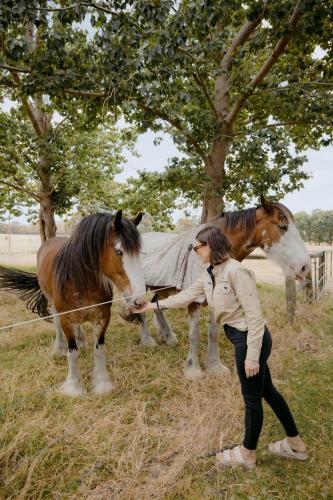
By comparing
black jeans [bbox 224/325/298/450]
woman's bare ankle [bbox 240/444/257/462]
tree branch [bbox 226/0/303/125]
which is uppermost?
tree branch [bbox 226/0/303/125]

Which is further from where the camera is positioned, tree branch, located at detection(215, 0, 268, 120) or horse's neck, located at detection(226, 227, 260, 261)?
tree branch, located at detection(215, 0, 268, 120)

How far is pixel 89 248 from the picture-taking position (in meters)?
2.91

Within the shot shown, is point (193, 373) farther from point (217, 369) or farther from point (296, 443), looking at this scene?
point (296, 443)

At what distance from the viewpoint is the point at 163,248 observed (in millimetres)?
4441

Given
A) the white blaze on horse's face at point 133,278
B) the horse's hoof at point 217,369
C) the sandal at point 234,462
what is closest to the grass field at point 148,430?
the sandal at point 234,462

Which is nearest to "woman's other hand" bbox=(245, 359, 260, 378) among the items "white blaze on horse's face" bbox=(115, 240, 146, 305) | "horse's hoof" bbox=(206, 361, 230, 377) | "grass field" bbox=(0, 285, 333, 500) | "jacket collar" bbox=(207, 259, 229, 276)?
"jacket collar" bbox=(207, 259, 229, 276)

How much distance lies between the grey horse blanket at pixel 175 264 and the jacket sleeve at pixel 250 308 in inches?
67.3

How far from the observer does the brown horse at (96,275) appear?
2691 millimetres

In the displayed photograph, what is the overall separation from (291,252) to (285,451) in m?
1.95

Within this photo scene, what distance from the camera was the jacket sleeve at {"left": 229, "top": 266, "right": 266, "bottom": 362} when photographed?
1.81 m

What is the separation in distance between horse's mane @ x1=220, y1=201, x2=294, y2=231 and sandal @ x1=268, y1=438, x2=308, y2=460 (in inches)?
86.3

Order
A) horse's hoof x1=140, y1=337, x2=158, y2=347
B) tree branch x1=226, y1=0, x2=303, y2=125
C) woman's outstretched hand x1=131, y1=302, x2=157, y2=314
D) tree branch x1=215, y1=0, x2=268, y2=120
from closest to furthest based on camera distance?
woman's outstretched hand x1=131, y1=302, x2=157, y2=314 < tree branch x1=226, y1=0, x2=303, y2=125 < horse's hoof x1=140, y1=337, x2=158, y2=347 < tree branch x1=215, y1=0, x2=268, y2=120

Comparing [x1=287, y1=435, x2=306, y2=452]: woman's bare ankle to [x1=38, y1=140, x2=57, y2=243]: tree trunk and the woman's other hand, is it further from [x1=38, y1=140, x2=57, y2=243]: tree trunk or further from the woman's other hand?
[x1=38, y1=140, x2=57, y2=243]: tree trunk

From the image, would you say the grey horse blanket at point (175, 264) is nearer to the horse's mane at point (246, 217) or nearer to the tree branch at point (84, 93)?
the horse's mane at point (246, 217)
